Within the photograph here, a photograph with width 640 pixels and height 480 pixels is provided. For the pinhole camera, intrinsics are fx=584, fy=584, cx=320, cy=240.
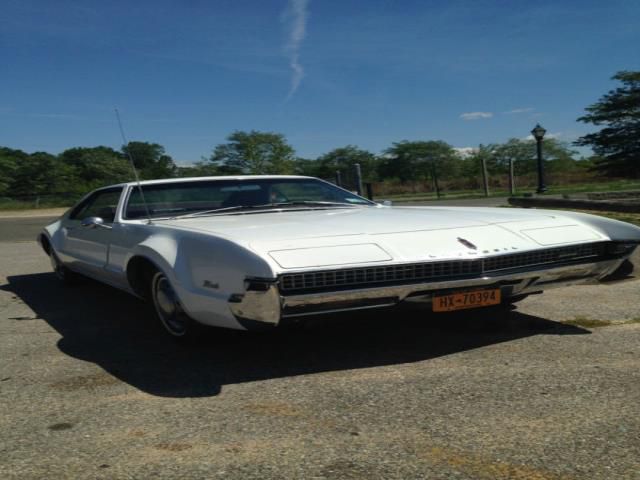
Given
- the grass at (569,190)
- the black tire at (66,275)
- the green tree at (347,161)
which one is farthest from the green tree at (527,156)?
the black tire at (66,275)

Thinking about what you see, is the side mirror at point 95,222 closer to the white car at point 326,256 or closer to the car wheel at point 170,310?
→ the white car at point 326,256

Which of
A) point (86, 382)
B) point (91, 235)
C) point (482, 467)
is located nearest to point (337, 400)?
point (482, 467)

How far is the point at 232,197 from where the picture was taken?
4.47 m

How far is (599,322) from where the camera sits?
3.77 m

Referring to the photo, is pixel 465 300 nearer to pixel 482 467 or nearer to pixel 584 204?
pixel 482 467

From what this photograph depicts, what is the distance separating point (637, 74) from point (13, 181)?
2180 inches

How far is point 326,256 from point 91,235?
2.66 metres

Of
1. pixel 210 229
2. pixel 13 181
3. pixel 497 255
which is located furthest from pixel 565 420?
pixel 13 181

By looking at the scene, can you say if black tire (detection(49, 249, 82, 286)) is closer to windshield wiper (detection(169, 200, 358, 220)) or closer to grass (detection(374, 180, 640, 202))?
windshield wiper (detection(169, 200, 358, 220))

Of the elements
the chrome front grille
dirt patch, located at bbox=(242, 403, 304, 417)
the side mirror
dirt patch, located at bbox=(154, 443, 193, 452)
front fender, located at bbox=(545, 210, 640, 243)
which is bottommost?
dirt patch, located at bbox=(242, 403, 304, 417)

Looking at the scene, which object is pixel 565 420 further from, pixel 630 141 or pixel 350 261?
pixel 630 141

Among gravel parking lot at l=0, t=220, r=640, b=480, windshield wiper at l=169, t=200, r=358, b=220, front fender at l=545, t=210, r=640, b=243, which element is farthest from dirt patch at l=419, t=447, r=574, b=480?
windshield wiper at l=169, t=200, r=358, b=220

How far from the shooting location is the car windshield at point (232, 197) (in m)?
4.26

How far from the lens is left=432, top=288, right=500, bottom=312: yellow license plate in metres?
2.98
